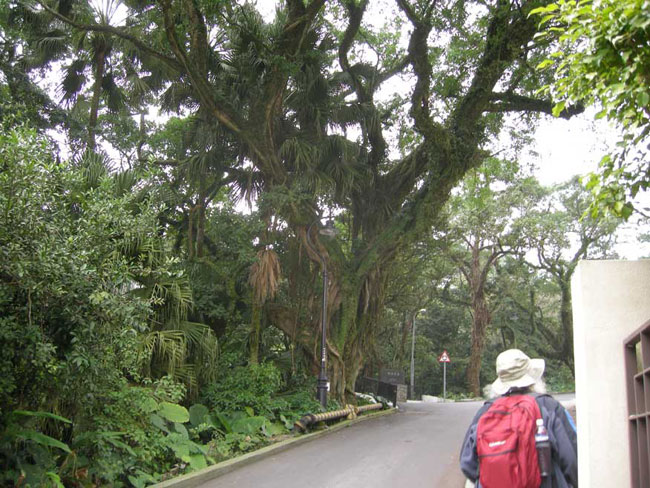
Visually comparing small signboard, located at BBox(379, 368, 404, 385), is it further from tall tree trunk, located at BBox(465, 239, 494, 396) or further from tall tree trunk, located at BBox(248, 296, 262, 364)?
tall tree trunk, located at BBox(465, 239, 494, 396)

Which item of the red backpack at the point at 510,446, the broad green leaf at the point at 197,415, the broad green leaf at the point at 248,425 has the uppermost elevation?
the red backpack at the point at 510,446

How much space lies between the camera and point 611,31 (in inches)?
122

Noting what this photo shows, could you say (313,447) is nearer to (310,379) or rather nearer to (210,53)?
(310,379)

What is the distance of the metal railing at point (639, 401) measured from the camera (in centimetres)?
400

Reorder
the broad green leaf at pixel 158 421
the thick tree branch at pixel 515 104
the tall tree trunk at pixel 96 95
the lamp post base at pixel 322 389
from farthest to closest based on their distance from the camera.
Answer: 1. the thick tree branch at pixel 515 104
2. the tall tree trunk at pixel 96 95
3. the lamp post base at pixel 322 389
4. the broad green leaf at pixel 158 421

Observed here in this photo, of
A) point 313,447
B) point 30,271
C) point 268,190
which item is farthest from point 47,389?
point 268,190

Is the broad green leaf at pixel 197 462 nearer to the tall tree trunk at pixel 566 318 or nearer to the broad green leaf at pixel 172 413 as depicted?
the broad green leaf at pixel 172 413

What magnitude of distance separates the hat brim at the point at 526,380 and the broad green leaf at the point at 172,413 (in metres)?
6.91

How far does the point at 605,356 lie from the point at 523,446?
184cm

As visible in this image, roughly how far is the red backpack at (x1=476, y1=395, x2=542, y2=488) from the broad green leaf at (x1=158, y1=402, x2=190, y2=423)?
702 cm

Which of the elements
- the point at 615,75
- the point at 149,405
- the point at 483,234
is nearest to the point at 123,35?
the point at 149,405

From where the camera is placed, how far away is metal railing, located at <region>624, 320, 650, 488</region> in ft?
13.1

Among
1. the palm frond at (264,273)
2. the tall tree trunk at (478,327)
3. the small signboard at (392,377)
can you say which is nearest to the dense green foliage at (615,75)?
the palm frond at (264,273)

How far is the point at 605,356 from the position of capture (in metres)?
4.66
